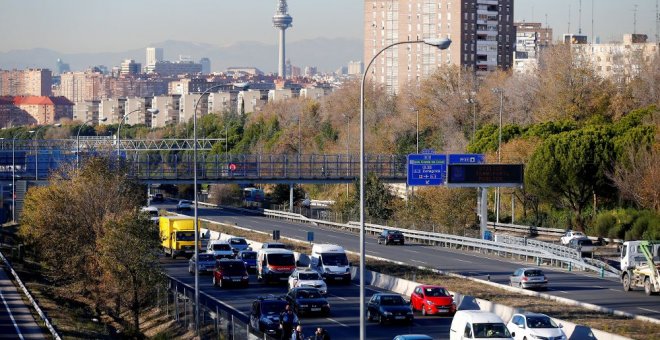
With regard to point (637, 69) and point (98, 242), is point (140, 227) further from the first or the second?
point (637, 69)

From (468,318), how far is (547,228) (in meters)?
49.3

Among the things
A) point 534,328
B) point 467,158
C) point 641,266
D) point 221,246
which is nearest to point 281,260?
point 221,246

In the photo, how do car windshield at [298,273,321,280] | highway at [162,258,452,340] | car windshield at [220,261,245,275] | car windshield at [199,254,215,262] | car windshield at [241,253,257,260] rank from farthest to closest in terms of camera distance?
car windshield at [241,253,257,260] < car windshield at [199,254,215,262] < car windshield at [220,261,245,275] < car windshield at [298,273,321,280] < highway at [162,258,452,340]

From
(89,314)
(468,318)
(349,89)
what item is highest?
(349,89)

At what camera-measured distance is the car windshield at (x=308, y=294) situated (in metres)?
40.9

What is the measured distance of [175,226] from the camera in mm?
64312

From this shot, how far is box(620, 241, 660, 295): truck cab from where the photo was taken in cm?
4362

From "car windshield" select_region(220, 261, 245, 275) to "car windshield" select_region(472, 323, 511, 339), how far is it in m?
22.3

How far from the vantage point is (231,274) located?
51062 millimetres

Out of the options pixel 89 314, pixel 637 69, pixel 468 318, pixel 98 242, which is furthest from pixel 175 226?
pixel 637 69

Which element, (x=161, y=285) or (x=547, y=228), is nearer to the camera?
(x=161, y=285)

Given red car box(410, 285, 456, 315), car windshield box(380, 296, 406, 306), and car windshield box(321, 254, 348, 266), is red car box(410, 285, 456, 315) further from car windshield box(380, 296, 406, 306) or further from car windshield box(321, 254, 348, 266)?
car windshield box(321, 254, 348, 266)

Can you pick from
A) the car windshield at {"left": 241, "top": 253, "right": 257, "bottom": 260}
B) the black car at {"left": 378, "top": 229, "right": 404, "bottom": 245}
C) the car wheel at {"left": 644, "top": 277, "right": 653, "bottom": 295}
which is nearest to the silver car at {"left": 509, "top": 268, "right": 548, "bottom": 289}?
the car wheel at {"left": 644, "top": 277, "right": 653, "bottom": 295}

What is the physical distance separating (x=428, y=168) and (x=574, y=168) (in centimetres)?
1428
